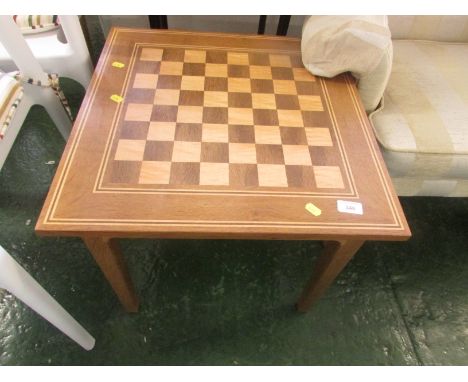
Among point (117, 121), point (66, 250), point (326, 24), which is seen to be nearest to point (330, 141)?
point (326, 24)

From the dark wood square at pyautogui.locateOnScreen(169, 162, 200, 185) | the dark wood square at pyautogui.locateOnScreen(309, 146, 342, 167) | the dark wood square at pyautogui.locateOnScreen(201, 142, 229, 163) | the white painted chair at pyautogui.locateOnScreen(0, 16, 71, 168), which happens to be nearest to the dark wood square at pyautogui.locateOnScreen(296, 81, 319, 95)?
the dark wood square at pyautogui.locateOnScreen(309, 146, 342, 167)

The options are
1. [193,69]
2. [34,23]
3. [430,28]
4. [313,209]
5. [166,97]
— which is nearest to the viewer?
[313,209]

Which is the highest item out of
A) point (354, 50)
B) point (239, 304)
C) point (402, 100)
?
Answer: point (354, 50)

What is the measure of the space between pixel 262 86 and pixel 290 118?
0.54ft

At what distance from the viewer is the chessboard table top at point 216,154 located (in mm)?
687

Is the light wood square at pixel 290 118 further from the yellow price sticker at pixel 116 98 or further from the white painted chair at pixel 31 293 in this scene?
the white painted chair at pixel 31 293

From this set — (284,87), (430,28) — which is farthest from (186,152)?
(430,28)

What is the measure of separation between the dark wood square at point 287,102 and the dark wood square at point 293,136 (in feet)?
0.30

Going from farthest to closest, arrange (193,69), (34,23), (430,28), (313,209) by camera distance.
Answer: (430,28) → (34,23) → (193,69) → (313,209)

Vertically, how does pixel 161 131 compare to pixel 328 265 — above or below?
above

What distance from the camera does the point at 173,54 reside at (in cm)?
107

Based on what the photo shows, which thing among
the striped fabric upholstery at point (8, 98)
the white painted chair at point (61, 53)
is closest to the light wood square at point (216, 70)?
the white painted chair at point (61, 53)

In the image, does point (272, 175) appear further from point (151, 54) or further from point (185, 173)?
point (151, 54)
